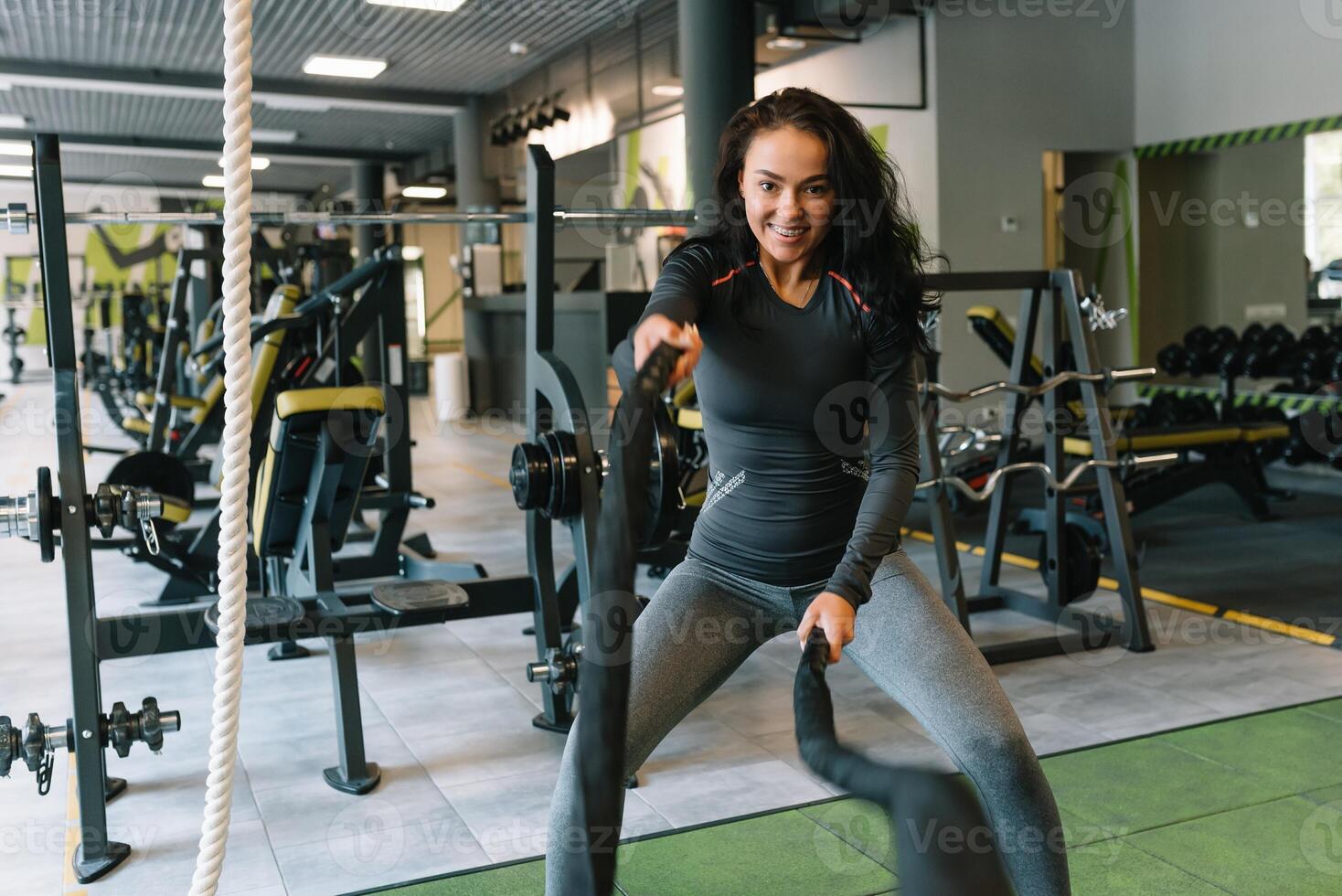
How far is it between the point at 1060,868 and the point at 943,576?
2185 millimetres

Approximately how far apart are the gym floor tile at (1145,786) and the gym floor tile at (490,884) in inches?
46.0

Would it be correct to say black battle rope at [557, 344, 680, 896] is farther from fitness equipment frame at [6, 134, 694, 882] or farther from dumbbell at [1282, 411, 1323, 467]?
dumbbell at [1282, 411, 1323, 467]

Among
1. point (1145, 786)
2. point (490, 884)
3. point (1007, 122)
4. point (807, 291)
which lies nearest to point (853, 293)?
point (807, 291)

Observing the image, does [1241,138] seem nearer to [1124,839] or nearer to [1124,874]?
[1124,839]

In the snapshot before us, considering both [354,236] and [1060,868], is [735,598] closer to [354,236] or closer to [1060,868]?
[1060,868]

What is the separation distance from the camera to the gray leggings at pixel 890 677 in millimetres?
1512

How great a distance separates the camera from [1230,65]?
26.8 ft

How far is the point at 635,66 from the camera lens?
10.4m

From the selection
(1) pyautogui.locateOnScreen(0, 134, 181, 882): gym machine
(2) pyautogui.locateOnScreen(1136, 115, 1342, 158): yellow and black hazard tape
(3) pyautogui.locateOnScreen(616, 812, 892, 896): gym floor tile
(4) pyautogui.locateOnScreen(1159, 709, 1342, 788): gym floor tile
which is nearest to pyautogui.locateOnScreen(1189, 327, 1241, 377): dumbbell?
(2) pyautogui.locateOnScreen(1136, 115, 1342, 158): yellow and black hazard tape

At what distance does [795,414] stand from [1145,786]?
1.62 metres

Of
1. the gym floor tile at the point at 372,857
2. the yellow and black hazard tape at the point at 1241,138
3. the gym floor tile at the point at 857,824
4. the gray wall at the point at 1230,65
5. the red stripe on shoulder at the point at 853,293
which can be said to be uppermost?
the gray wall at the point at 1230,65

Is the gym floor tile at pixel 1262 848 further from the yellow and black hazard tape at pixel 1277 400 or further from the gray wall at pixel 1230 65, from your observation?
the gray wall at pixel 1230 65

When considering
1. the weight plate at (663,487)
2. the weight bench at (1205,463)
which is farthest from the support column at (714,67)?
the weight plate at (663,487)

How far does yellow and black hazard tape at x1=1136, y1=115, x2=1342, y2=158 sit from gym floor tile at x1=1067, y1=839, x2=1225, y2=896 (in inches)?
264
